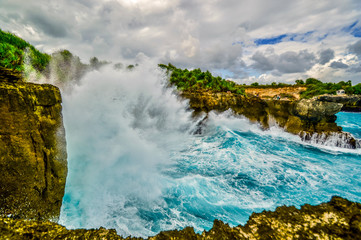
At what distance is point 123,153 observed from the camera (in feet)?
24.9

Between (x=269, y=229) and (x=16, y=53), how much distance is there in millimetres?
12709

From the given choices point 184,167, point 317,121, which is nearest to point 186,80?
point 317,121

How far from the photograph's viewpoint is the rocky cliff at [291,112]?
523 inches

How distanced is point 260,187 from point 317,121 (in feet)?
39.4

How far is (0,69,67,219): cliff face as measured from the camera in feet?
10.1

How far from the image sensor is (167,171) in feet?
24.4

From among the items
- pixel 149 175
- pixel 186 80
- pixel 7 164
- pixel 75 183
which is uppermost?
pixel 186 80

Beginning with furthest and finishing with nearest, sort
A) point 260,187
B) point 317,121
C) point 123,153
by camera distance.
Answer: point 317,121 → point 123,153 → point 260,187

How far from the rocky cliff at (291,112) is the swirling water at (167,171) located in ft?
4.69

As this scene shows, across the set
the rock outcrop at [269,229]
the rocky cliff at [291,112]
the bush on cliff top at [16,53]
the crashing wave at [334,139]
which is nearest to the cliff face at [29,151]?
the rock outcrop at [269,229]

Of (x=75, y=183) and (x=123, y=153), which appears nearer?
(x=75, y=183)

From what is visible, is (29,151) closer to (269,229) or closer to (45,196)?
(45,196)

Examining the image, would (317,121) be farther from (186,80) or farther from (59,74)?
(59,74)

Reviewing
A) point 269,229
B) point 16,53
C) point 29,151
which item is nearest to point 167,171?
point 29,151
